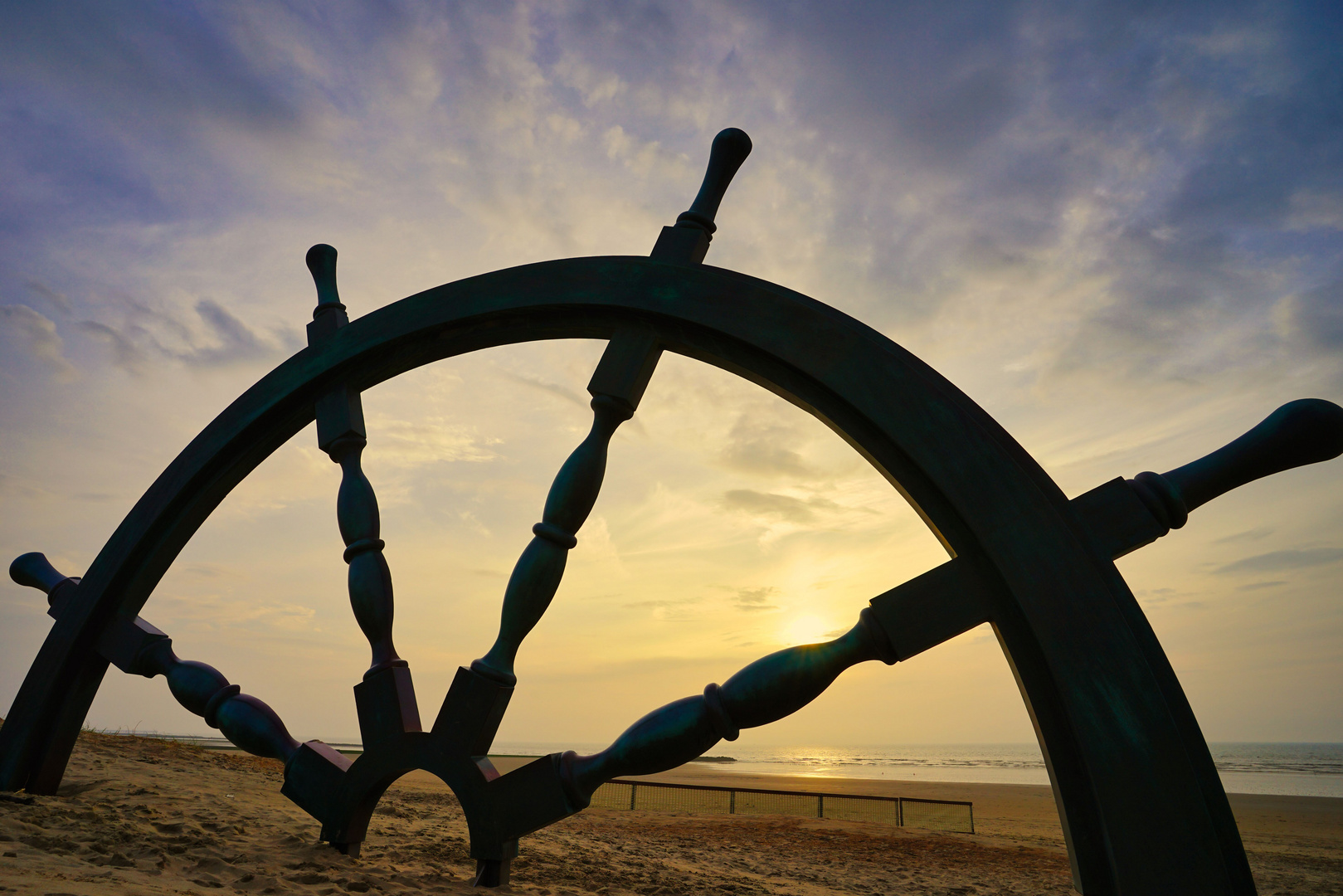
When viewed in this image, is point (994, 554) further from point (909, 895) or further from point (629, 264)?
point (909, 895)

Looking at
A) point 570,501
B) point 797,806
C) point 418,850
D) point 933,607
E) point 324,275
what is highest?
point 324,275

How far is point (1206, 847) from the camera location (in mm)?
1606

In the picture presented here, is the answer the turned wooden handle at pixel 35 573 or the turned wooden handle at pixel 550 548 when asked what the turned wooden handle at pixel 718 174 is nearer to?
the turned wooden handle at pixel 550 548

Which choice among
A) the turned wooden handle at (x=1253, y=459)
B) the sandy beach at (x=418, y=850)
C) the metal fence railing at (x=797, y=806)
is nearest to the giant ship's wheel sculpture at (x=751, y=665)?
the turned wooden handle at (x=1253, y=459)

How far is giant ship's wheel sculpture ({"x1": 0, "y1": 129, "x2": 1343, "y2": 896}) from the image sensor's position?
5.74 ft

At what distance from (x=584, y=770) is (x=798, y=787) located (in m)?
26.6

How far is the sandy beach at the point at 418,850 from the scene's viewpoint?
2457 mm

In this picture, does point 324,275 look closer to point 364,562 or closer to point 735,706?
point 364,562

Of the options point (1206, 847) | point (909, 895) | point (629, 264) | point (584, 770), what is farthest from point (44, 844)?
point (909, 895)

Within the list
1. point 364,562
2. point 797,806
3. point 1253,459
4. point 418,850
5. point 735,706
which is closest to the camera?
point 1253,459

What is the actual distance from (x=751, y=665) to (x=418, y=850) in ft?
8.18

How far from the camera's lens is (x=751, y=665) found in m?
2.17

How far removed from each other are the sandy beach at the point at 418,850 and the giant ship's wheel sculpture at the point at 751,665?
0.33m

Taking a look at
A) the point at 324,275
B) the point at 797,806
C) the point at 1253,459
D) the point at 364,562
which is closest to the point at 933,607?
the point at 1253,459
